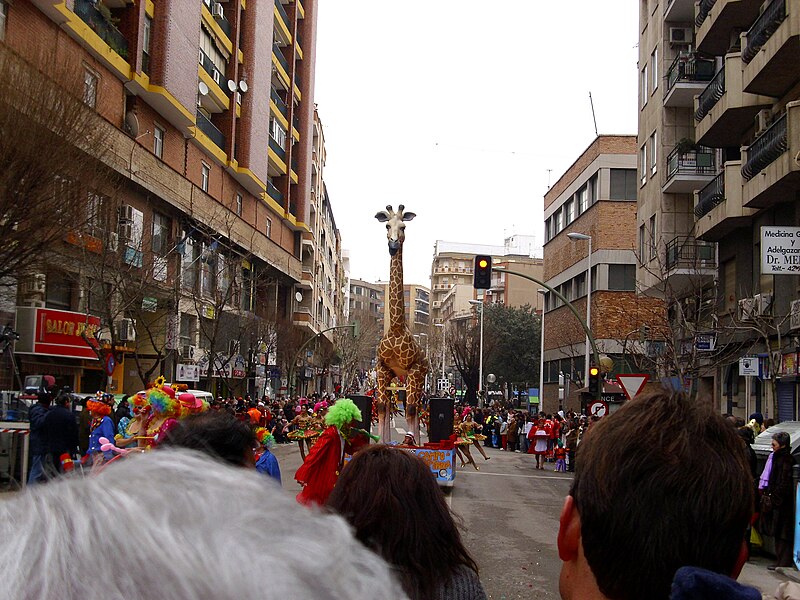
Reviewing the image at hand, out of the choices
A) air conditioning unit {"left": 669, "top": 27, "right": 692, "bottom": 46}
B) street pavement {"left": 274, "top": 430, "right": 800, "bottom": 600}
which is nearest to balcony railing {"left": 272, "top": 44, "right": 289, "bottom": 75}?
air conditioning unit {"left": 669, "top": 27, "right": 692, "bottom": 46}

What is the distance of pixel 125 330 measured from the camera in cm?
3025

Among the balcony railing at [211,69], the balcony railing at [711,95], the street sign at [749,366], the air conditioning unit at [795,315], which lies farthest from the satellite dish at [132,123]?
the air conditioning unit at [795,315]

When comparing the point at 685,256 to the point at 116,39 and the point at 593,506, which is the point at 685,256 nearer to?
the point at 116,39

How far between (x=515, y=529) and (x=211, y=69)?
101 feet

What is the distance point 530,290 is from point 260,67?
2268 inches

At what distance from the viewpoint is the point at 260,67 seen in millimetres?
45062

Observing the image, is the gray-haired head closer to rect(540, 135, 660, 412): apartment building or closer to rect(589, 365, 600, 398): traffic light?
rect(589, 365, 600, 398): traffic light

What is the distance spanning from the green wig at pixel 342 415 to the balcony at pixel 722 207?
56.0 ft

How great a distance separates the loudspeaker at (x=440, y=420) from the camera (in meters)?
17.9

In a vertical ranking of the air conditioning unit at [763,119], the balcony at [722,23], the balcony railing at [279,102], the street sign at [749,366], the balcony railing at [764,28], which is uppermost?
the balcony railing at [279,102]

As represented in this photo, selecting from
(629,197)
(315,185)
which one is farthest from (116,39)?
(315,185)

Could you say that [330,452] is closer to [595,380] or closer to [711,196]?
[595,380]

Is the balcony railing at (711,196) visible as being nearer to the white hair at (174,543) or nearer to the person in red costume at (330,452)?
the person in red costume at (330,452)

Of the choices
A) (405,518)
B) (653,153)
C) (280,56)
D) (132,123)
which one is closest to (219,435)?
(405,518)
